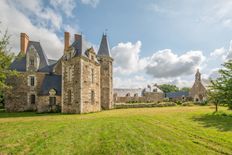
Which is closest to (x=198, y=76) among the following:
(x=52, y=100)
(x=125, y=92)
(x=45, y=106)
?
(x=125, y=92)

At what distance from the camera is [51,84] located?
26.1 metres

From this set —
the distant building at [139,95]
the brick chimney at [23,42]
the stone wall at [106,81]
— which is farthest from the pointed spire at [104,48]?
the distant building at [139,95]

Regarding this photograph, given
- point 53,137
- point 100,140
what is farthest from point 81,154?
point 53,137

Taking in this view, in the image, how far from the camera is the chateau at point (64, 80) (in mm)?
22656

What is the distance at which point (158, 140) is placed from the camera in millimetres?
8180

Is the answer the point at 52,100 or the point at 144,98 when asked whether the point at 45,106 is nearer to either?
the point at 52,100

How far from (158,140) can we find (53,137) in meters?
4.84

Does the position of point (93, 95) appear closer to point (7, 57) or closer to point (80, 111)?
point (80, 111)

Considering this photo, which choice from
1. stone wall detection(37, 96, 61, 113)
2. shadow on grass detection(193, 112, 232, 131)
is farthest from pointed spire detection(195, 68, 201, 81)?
stone wall detection(37, 96, 61, 113)

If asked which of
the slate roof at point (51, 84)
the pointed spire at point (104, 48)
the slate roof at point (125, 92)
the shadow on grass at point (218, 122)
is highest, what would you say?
the pointed spire at point (104, 48)

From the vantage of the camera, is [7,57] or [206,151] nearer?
[206,151]

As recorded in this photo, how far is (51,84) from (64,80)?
3402mm

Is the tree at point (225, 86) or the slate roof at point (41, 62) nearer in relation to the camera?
the tree at point (225, 86)

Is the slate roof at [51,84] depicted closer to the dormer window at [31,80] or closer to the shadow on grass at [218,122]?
the dormer window at [31,80]
